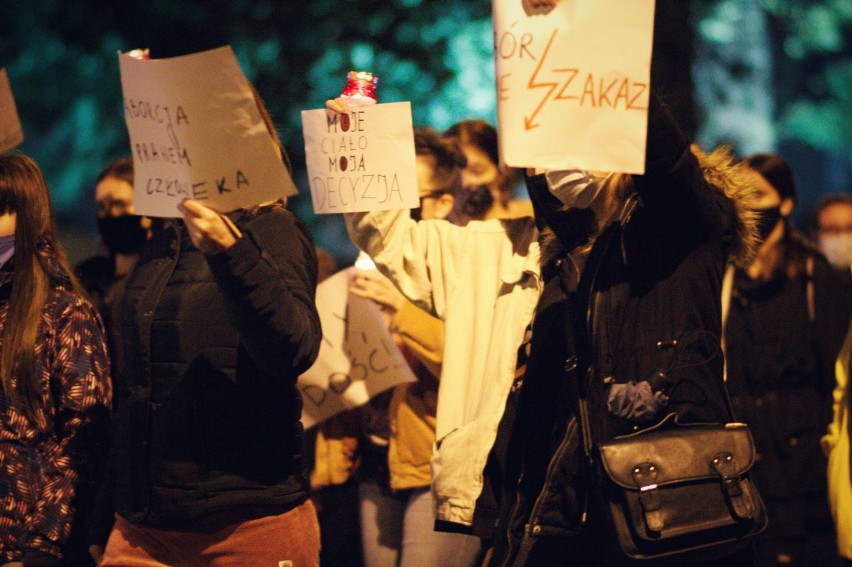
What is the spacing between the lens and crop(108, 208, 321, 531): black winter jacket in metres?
3.54

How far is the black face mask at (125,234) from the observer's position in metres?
5.86

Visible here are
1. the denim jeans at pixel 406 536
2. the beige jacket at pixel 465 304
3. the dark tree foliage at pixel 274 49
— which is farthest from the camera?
the dark tree foliage at pixel 274 49

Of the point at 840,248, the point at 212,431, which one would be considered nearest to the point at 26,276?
the point at 212,431

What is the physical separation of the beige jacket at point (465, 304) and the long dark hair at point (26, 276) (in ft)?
3.43

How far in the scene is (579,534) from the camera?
342 centimetres

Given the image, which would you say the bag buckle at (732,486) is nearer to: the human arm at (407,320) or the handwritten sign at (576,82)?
the handwritten sign at (576,82)

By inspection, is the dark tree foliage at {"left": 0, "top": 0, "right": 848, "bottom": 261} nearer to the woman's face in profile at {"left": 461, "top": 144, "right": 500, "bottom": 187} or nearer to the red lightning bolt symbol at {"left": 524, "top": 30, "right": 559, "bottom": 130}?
the woman's face in profile at {"left": 461, "top": 144, "right": 500, "bottom": 187}

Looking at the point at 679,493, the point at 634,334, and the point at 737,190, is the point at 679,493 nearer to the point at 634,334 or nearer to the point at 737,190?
the point at 634,334

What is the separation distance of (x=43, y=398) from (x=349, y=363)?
1.32m

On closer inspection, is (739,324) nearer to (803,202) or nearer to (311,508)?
(311,508)

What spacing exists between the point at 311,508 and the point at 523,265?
3.24ft

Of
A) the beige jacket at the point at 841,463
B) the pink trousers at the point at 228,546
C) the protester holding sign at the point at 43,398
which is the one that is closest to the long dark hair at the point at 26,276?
the protester holding sign at the point at 43,398

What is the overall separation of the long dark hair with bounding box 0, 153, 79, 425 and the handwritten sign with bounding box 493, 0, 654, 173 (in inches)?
69.6

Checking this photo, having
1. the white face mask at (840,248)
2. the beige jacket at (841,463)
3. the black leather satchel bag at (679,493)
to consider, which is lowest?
the beige jacket at (841,463)
